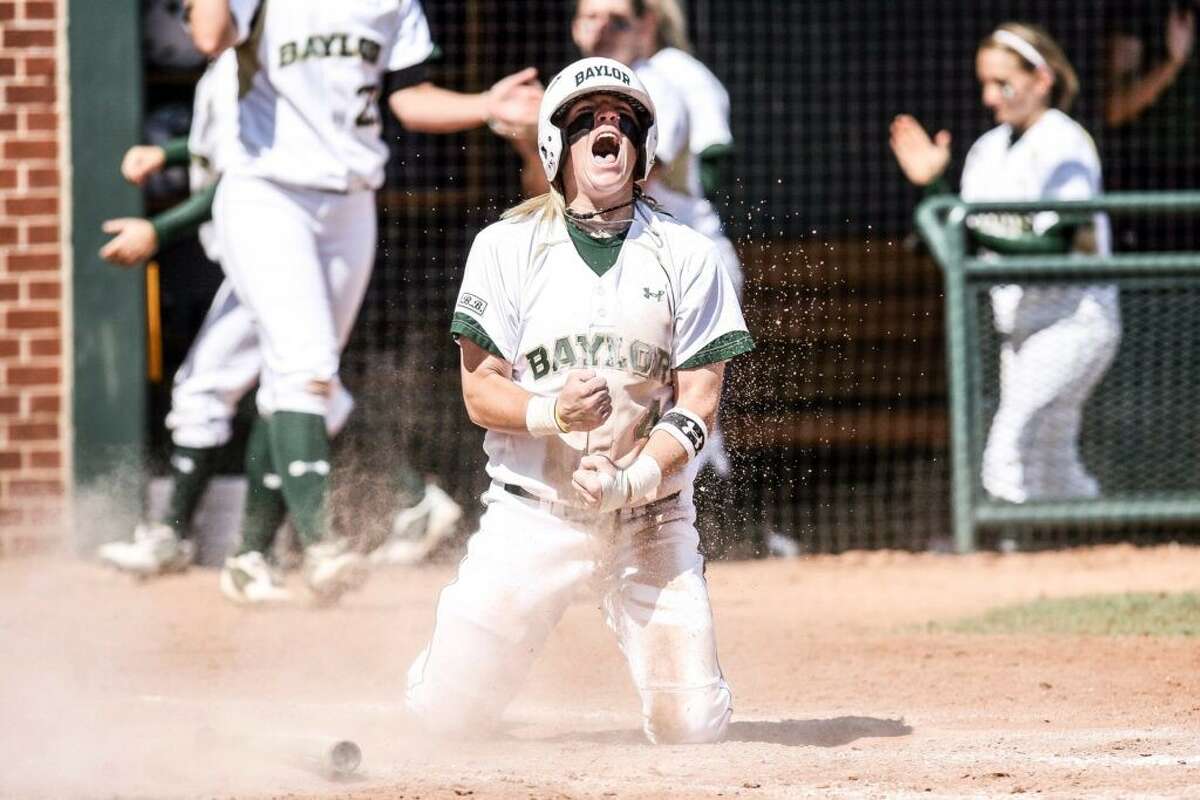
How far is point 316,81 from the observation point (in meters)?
6.77

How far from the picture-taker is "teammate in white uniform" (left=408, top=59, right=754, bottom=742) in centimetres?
423

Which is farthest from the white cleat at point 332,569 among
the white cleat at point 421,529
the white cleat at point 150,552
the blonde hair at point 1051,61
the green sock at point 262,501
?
the blonde hair at point 1051,61

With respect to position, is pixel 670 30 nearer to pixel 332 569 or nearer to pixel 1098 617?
→ pixel 332 569

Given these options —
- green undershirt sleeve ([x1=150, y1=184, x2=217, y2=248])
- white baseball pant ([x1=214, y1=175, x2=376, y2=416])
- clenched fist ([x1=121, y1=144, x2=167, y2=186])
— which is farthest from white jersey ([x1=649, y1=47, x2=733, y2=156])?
clenched fist ([x1=121, y1=144, x2=167, y2=186])

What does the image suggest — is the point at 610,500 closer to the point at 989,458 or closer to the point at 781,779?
the point at 781,779

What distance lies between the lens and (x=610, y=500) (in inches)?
158

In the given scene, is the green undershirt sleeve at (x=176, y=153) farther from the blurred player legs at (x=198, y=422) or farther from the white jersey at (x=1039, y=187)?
the white jersey at (x=1039, y=187)

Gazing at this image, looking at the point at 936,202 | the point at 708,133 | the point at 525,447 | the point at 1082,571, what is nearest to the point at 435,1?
the point at 708,133

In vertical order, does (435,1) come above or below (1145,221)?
above

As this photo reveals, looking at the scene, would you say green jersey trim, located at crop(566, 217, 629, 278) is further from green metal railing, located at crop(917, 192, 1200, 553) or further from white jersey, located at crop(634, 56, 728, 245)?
green metal railing, located at crop(917, 192, 1200, 553)

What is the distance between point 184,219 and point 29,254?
0.96m

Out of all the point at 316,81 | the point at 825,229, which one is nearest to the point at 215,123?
the point at 316,81

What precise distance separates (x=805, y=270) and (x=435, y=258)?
2.39 m

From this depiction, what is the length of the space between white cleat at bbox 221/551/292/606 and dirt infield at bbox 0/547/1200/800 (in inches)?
2.3
